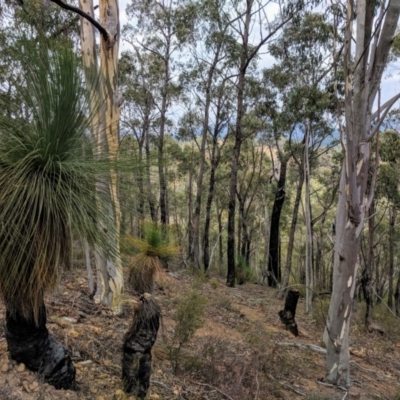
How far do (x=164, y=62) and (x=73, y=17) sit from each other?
8292mm

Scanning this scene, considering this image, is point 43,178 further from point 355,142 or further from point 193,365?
point 355,142

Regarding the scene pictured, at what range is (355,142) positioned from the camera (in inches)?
180

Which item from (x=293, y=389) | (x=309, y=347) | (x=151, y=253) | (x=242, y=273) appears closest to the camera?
(x=293, y=389)

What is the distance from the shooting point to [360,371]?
254 inches

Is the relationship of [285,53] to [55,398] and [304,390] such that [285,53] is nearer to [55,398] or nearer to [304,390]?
[304,390]

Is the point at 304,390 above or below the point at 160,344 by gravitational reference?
below

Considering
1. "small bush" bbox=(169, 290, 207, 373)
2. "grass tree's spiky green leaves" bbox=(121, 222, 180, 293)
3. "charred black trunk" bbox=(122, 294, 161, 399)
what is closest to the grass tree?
"charred black trunk" bbox=(122, 294, 161, 399)

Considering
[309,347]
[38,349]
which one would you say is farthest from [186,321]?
[309,347]

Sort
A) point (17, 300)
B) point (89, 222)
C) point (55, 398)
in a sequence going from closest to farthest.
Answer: point (89, 222), point (17, 300), point (55, 398)

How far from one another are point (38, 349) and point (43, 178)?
1.29 meters

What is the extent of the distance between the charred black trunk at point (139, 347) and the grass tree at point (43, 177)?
0.88 metres

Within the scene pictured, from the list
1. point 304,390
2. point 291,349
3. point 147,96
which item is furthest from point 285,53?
point 304,390

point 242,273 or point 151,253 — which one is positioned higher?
point 151,253

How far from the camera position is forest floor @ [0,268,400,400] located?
3.04 meters
